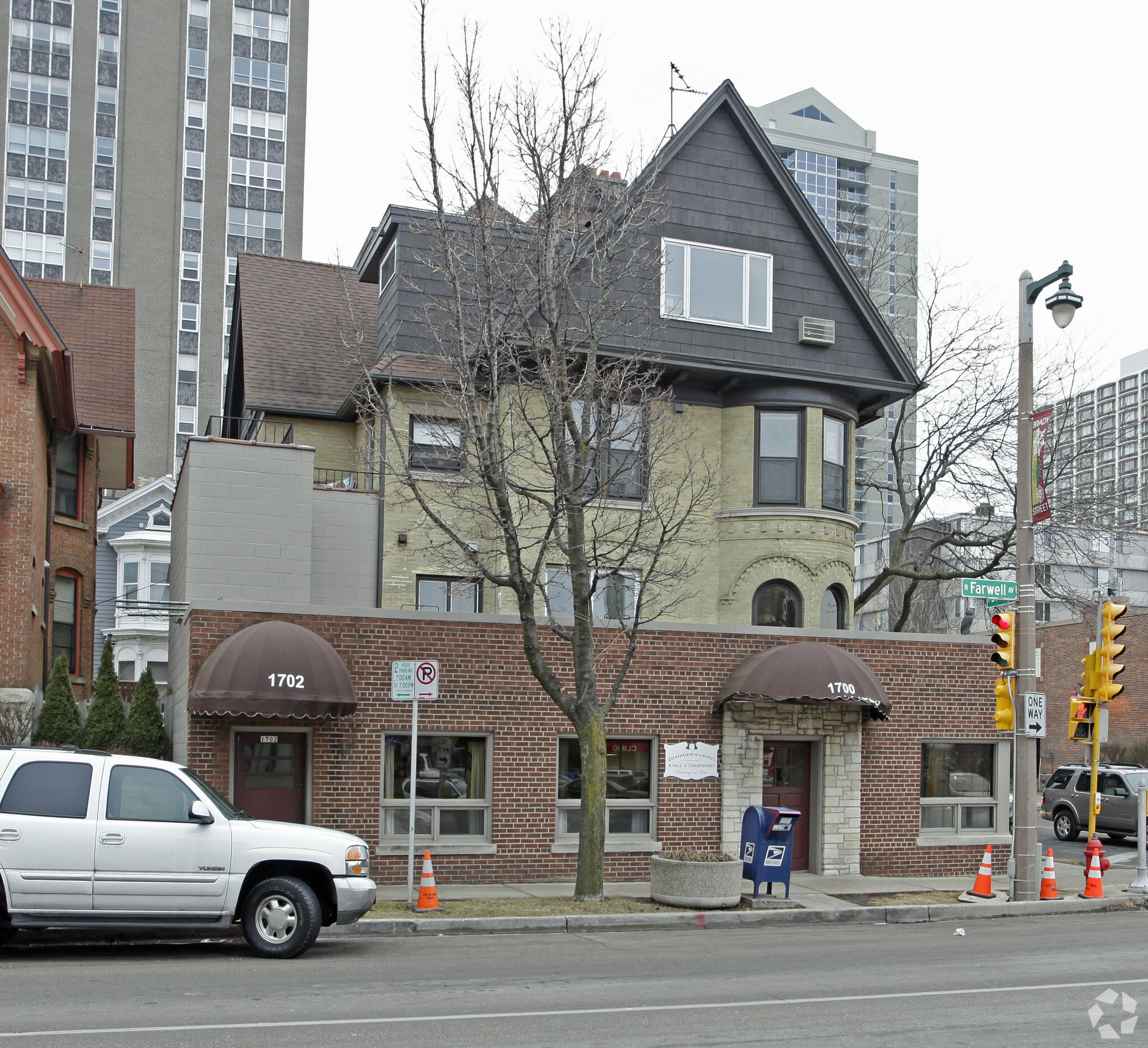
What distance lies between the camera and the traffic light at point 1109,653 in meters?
17.2

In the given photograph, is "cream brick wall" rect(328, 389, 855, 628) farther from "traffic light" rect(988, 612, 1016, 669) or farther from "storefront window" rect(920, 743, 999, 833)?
"traffic light" rect(988, 612, 1016, 669)

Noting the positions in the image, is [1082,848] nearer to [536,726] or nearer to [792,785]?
[792,785]

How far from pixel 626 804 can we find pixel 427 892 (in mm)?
4693

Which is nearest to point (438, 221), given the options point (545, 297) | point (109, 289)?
point (545, 297)

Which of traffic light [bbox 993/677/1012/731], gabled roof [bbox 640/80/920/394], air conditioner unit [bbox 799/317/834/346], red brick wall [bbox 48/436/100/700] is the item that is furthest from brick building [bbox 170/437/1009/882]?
red brick wall [bbox 48/436/100/700]

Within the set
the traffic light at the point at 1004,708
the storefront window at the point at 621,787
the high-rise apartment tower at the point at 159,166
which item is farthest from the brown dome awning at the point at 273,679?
the high-rise apartment tower at the point at 159,166

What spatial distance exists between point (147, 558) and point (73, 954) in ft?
114

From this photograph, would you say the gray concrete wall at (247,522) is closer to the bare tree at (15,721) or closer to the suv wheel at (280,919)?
the bare tree at (15,721)

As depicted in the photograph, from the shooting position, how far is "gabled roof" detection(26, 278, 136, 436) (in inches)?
1088

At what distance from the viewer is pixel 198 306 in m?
77.5

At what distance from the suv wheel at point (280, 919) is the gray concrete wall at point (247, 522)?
A: 310 inches

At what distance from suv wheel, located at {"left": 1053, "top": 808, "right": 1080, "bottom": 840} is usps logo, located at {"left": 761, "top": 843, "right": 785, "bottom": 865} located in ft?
51.7

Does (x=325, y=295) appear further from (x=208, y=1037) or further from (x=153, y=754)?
(x=208, y=1037)

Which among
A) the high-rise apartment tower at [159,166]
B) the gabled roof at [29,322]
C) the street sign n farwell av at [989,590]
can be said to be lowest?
the street sign n farwell av at [989,590]
